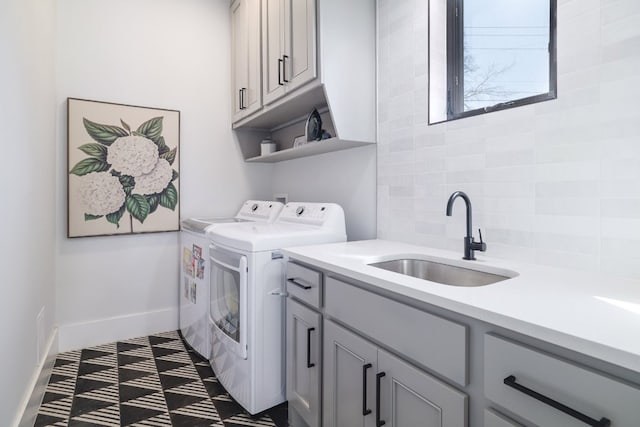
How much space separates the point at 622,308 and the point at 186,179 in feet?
9.31

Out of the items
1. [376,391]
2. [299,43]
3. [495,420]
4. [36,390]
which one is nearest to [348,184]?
[299,43]

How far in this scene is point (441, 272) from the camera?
1.53 metres

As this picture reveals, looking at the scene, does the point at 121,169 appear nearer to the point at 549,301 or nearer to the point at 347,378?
the point at 347,378

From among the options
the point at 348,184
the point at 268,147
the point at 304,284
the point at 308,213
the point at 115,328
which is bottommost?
the point at 115,328

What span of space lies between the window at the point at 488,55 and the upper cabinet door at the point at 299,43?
610 millimetres

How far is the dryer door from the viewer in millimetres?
1726

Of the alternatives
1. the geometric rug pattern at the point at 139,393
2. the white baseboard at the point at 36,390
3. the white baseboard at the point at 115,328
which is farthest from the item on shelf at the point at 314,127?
the white baseboard at the point at 36,390

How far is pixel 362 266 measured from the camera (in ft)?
4.24

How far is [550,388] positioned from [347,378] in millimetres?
730

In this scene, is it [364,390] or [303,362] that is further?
[303,362]

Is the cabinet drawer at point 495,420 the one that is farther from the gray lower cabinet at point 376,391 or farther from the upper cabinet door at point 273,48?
the upper cabinet door at point 273,48

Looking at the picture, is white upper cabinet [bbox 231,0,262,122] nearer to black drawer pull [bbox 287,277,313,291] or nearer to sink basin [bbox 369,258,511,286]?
black drawer pull [bbox 287,277,313,291]

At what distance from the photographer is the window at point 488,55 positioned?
1396mm

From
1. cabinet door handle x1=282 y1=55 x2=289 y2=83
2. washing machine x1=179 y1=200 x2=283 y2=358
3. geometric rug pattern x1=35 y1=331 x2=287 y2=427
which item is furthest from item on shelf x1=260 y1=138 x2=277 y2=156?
geometric rug pattern x1=35 y1=331 x2=287 y2=427
